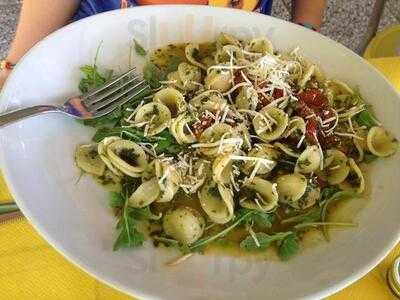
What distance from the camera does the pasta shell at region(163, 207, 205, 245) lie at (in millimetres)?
870

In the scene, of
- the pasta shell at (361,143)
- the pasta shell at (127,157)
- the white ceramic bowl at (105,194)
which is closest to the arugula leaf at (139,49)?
the white ceramic bowl at (105,194)

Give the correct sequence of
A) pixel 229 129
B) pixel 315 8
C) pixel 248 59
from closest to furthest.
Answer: pixel 229 129
pixel 248 59
pixel 315 8

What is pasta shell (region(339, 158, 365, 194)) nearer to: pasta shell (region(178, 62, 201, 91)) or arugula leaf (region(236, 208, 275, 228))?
arugula leaf (region(236, 208, 275, 228))

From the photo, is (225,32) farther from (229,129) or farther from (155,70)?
(229,129)

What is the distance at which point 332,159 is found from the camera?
101cm

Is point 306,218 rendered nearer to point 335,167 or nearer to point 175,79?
point 335,167

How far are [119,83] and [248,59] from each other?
0.83ft

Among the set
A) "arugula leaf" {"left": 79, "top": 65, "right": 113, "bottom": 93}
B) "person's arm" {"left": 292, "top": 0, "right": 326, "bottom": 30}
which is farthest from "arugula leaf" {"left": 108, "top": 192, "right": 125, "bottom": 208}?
"person's arm" {"left": 292, "top": 0, "right": 326, "bottom": 30}

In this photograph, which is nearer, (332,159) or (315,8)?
(332,159)

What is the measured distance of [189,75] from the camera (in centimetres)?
110

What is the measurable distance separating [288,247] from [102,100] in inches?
16.9

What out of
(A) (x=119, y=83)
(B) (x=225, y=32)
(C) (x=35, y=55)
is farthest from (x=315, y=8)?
(C) (x=35, y=55)

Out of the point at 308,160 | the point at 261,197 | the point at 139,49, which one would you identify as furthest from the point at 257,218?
the point at 139,49

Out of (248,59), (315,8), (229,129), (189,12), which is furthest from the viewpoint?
(315,8)
